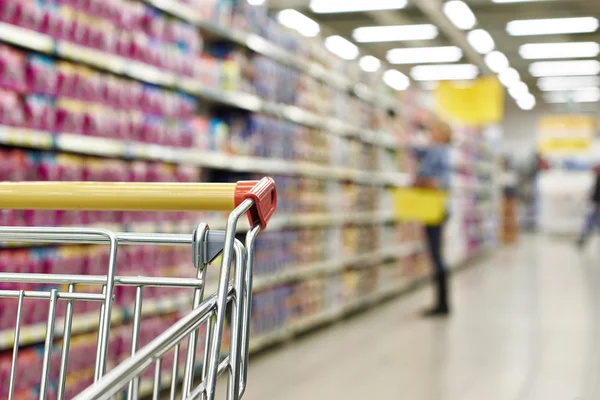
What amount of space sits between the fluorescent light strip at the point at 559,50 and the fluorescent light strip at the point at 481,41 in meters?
0.66

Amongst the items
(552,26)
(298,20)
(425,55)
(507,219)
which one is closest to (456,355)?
(298,20)

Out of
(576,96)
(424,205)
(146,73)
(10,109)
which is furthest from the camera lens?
(576,96)

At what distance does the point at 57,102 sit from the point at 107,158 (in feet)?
1.67

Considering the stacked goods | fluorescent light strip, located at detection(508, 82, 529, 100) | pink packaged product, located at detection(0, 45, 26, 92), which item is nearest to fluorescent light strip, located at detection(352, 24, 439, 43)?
the stacked goods

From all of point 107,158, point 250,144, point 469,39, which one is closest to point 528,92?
point 469,39

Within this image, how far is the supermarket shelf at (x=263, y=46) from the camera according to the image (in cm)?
380

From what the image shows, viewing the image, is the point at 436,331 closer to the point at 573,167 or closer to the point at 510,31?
the point at 510,31

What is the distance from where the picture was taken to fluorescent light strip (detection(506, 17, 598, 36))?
12.4 metres

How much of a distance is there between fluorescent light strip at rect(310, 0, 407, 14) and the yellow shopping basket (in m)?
5.60

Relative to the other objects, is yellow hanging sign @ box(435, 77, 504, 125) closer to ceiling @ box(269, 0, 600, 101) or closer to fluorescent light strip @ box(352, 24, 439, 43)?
ceiling @ box(269, 0, 600, 101)

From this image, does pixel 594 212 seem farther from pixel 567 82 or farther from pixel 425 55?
pixel 567 82

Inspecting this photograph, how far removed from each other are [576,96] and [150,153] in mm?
19125

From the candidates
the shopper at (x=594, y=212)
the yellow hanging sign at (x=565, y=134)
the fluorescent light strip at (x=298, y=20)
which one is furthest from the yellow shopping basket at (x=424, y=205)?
the yellow hanging sign at (x=565, y=134)

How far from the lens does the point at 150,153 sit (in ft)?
11.5
